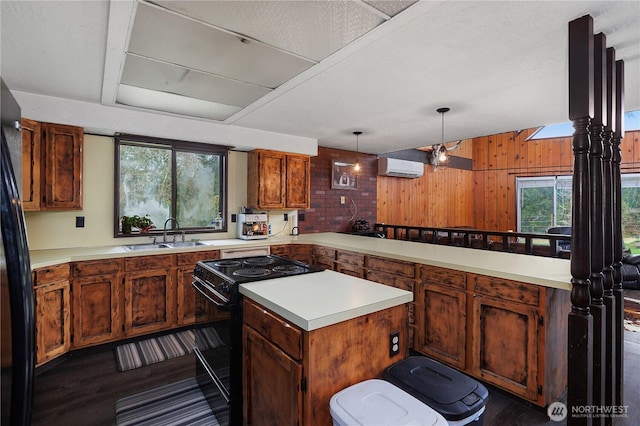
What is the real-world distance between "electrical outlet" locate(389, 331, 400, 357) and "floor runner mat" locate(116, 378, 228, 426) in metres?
1.08

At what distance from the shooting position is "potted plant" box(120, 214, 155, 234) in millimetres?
3547

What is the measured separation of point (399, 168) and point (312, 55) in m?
4.24

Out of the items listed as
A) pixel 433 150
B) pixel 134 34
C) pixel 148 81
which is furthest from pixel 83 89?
pixel 433 150

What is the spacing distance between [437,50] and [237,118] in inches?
91.2

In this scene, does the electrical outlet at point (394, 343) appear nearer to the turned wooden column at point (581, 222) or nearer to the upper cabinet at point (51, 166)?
the turned wooden column at point (581, 222)

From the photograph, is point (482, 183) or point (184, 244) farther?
point (482, 183)

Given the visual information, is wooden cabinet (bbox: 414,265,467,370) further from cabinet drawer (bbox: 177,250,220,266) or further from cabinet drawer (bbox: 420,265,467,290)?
cabinet drawer (bbox: 177,250,220,266)

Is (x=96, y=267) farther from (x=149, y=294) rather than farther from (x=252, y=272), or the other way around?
(x=252, y=272)

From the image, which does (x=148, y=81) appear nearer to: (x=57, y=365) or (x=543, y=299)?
(x=57, y=365)

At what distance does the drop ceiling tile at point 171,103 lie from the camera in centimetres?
284

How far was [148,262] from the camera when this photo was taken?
3148 mm

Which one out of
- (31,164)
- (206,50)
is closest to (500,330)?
(206,50)

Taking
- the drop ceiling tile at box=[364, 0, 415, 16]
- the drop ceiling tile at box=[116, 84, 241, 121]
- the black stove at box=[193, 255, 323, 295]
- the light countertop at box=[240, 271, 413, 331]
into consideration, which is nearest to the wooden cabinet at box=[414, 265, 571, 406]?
the light countertop at box=[240, 271, 413, 331]

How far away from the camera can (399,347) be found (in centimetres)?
159
